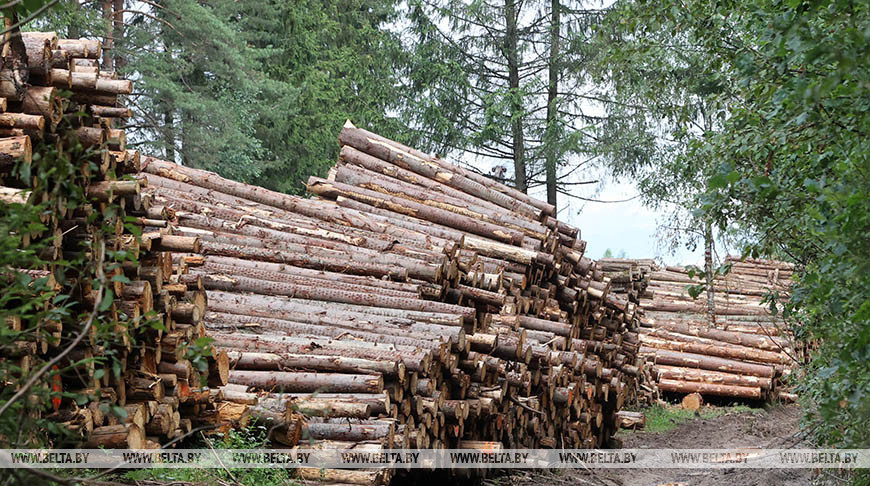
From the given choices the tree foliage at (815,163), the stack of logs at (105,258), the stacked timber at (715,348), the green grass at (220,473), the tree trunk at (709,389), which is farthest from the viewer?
the stacked timber at (715,348)

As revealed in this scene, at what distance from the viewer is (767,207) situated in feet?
21.0

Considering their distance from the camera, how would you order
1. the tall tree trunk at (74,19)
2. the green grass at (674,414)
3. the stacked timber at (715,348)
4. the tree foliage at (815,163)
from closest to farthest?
the tree foliage at (815,163) → the green grass at (674,414) → the tall tree trunk at (74,19) → the stacked timber at (715,348)

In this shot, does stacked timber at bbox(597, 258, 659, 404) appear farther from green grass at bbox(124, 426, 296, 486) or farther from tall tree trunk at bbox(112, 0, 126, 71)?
tall tree trunk at bbox(112, 0, 126, 71)

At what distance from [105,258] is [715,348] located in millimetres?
12953

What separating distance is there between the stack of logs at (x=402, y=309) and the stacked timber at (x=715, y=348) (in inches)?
76.0

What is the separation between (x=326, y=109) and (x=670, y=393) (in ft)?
48.1

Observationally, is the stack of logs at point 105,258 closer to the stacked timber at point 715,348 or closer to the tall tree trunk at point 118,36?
the stacked timber at point 715,348

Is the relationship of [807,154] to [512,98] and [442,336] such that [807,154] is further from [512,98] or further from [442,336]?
[512,98]

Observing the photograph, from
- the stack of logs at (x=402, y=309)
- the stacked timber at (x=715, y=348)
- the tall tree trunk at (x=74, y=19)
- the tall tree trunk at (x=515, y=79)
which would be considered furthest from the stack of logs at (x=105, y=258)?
the tall tree trunk at (x=515, y=79)

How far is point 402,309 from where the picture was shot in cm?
813

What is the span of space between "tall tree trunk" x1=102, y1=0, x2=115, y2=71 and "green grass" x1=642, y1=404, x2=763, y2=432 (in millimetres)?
12630

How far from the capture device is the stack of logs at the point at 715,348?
15.0 metres

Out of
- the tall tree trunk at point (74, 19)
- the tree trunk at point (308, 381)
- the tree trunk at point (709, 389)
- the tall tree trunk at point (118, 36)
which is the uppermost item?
the tall tree trunk at point (118, 36)

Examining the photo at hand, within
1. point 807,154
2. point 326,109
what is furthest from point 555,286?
point 326,109
